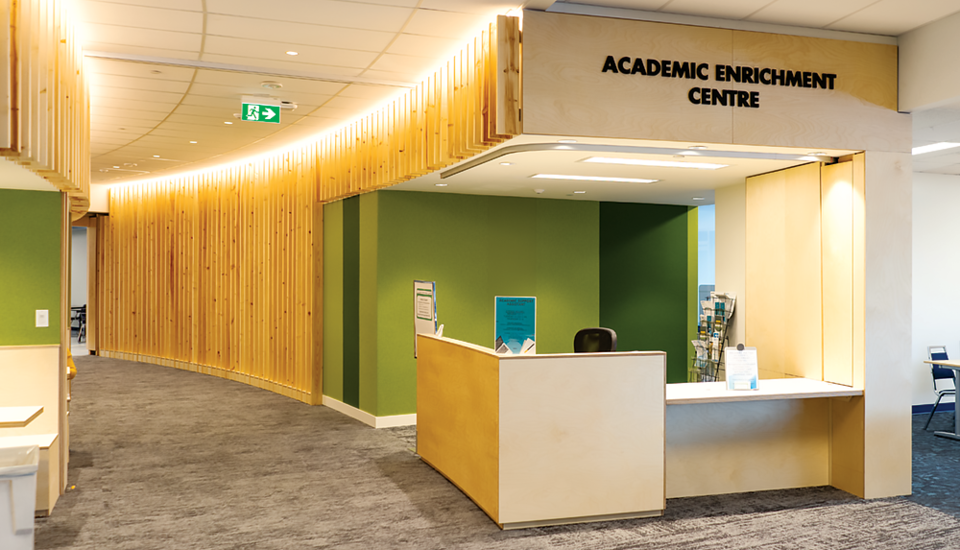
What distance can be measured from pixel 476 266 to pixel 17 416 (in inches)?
210

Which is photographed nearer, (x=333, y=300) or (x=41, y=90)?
(x=41, y=90)

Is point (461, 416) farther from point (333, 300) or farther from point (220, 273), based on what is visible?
point (220, 273)

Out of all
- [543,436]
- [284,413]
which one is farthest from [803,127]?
[284,413]

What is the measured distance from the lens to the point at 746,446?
590 centimetres

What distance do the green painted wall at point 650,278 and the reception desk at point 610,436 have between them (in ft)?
13.1

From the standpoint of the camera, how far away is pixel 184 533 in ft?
16.3

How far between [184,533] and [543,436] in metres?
2.45

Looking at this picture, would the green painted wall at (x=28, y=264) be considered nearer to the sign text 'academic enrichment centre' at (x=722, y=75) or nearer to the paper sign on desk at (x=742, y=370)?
the sign text 'academic enrichment centre' at (x=722, y=75)

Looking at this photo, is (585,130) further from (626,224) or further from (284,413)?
(284,413)

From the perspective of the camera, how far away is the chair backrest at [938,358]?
8.38m

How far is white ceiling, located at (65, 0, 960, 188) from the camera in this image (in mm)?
4844

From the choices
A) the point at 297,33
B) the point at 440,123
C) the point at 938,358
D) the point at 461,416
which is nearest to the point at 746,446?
the point at 461,416

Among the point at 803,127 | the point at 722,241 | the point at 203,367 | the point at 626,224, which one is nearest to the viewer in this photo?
the point at 803,127

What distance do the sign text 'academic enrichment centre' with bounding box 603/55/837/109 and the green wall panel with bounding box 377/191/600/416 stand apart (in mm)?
3943
